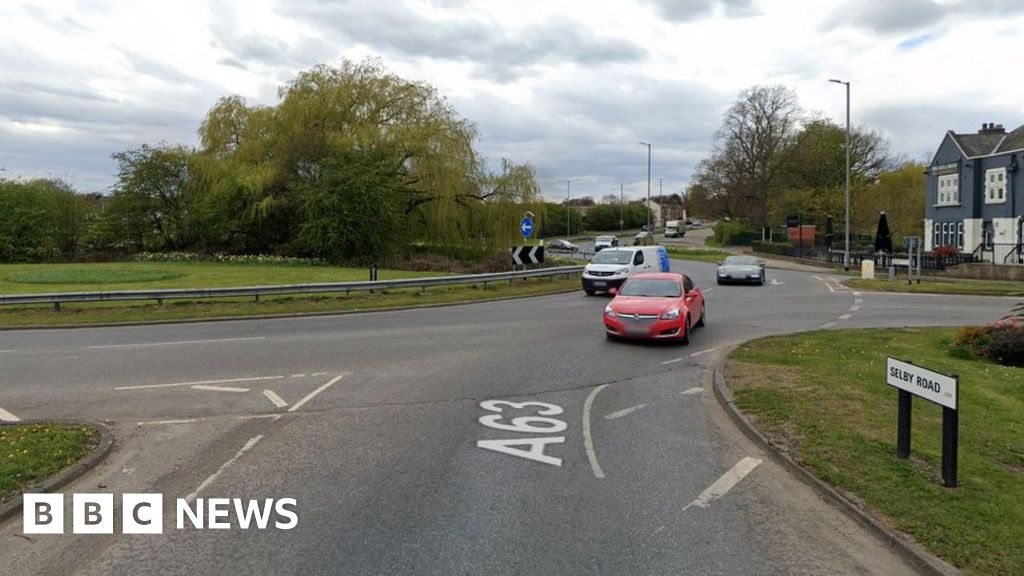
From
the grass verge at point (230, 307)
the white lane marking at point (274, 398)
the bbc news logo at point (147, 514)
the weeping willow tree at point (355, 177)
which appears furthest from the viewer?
the weeping willow tree at point (355, 177)

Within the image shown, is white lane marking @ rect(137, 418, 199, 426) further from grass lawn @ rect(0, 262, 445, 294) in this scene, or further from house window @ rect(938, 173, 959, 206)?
house window @ rect(938, 173, 959, 206)

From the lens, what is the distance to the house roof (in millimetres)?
42188

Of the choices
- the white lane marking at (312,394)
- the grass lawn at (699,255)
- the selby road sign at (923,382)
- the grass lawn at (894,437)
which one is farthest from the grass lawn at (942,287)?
the grass lawn at (699,255)

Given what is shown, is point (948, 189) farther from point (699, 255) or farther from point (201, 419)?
point (201, 419)

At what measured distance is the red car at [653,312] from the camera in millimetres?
13422

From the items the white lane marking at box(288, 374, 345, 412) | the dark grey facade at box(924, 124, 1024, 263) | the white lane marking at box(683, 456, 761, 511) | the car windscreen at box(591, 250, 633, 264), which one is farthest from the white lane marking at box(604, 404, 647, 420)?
the dark grey facade at box(924, 124, 1024, 263)

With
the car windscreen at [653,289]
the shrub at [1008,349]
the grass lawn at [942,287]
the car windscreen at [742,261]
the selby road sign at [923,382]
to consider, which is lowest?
the shrub at [1008,349]

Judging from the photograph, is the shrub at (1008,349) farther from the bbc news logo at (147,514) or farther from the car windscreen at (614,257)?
the car windscreen at (614,257)

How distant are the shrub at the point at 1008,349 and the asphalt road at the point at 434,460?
195 inches

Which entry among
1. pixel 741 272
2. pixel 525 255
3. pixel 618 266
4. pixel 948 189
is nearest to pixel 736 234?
pixel 948 189

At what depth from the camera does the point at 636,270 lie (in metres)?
26.1

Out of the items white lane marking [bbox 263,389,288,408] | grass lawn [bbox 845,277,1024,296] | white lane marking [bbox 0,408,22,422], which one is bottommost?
white lane marking [bbox 0,408,22,422]

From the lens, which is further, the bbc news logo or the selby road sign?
the selby road sign

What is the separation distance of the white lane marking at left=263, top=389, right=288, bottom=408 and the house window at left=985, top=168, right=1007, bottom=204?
45670mm
